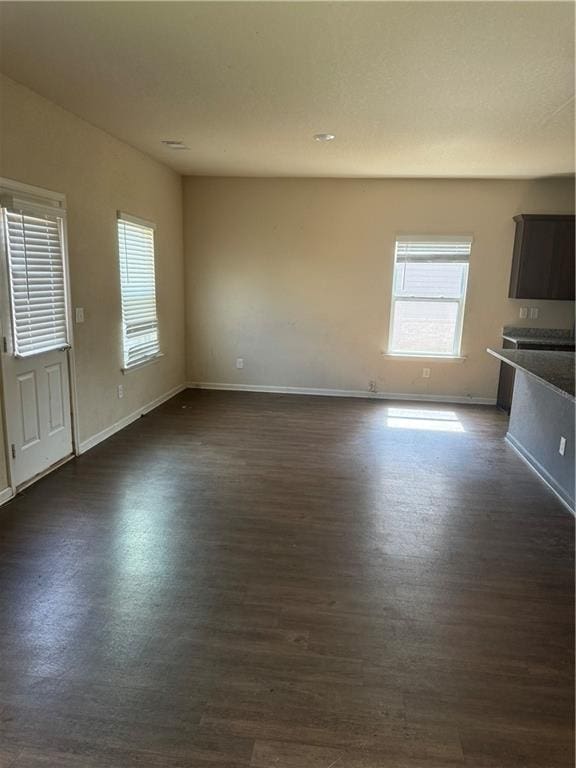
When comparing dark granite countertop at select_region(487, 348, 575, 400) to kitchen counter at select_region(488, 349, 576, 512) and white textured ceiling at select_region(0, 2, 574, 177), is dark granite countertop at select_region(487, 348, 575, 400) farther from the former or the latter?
white textured ceiling at select_region(0, 2, 574, 177)

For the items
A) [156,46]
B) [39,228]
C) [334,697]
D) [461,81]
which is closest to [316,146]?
[461,81]

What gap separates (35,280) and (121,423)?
1.83 m

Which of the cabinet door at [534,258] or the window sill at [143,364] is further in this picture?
the cabinet door at [534,258]

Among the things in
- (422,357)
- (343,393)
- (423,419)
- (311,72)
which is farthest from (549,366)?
(343,393)

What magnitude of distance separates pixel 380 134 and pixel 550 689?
382 cm

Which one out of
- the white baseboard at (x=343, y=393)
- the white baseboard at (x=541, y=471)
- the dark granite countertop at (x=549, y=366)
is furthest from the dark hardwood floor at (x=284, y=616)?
the white baseboard at (x=343, y=393)

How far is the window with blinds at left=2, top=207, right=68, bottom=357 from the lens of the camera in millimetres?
3156

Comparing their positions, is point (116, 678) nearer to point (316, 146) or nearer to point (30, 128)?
point (30, 128)

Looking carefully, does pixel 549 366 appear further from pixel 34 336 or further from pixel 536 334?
pixel 34 336

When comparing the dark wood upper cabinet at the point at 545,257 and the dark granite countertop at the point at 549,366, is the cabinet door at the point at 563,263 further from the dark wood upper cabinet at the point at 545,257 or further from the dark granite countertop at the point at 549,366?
the dark granite countertop at the point at 549,366

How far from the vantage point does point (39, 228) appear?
3.40 meters

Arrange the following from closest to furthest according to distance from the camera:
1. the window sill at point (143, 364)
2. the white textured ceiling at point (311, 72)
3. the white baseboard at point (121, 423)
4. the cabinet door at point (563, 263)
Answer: the white textured ceiling at point (311, 72)
the white baseboard at point (121, 423)
the window sill at point (143, 364)
the cabinet door at point (563, 263)

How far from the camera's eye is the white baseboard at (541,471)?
3355 millimetres

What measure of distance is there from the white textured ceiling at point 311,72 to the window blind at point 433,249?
1.45 meters
